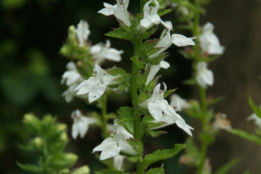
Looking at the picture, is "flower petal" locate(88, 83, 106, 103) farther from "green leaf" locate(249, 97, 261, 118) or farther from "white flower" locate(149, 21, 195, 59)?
"green leaf" locate(249, 97, 261, 118)

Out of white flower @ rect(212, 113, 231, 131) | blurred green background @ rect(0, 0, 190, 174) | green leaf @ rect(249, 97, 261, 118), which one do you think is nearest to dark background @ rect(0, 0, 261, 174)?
blurred green background @ rect(0, 0, 190, 174)

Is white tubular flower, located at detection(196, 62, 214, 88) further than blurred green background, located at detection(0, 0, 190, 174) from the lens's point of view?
No

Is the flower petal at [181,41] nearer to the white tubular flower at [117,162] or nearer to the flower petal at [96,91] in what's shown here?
the flower petal at [96,91]

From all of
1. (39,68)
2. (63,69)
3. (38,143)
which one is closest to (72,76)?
(38,143)

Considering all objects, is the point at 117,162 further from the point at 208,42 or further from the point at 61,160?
the point at 208,42

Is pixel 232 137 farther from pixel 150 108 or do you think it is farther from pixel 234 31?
pixel 150 108

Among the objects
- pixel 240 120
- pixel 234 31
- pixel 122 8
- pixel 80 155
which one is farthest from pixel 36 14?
pixel 122 8
